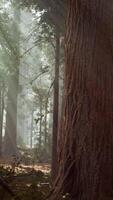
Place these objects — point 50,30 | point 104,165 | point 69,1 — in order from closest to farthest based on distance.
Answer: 1. point 104,165
2. point 69,1
3. point 50,30

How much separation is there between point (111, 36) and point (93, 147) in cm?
166

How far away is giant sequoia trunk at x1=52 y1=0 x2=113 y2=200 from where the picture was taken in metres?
5.52

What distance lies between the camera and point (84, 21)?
5.91 metres

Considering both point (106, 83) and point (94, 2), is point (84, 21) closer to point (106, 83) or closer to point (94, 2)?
point (94, 2)

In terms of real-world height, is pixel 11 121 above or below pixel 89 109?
above

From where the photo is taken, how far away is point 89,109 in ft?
18.5

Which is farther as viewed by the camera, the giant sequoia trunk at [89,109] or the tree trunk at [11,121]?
the tree trunk at [11,121]

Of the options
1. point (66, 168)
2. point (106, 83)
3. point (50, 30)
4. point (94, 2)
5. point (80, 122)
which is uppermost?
point (50, 30)

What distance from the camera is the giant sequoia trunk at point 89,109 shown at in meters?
5.52

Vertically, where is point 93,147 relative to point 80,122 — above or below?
below

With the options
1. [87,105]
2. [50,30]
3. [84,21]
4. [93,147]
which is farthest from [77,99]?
[50,30]

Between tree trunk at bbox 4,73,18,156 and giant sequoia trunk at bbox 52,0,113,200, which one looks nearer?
giant sequoia trunk at bbox 52,0,113,200

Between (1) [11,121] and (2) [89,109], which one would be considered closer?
(2) [89,109]

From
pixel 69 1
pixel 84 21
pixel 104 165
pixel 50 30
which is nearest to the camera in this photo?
pixel 104 165
